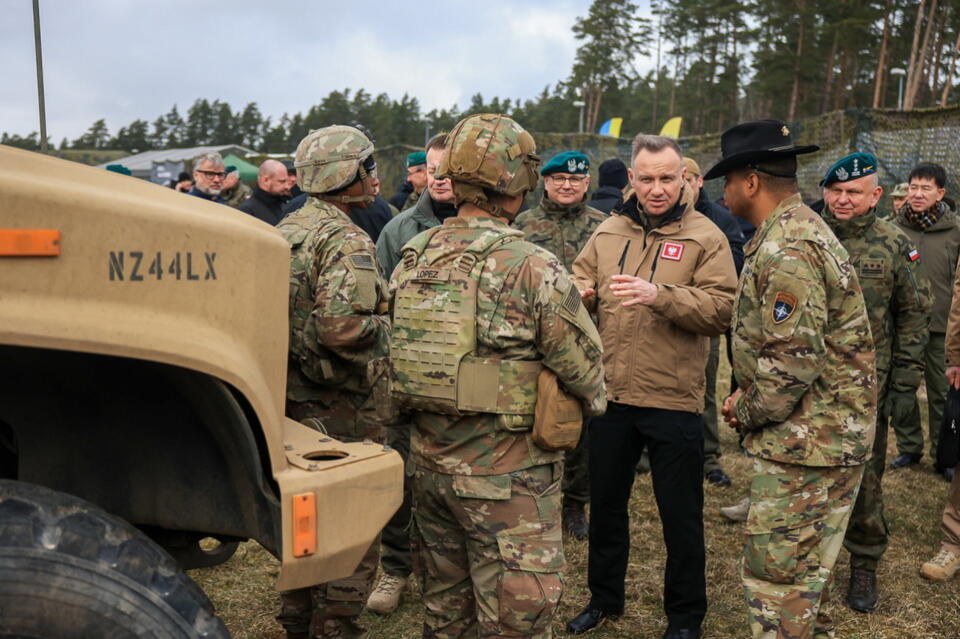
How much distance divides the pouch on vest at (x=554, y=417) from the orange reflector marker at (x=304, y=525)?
0.97 metres

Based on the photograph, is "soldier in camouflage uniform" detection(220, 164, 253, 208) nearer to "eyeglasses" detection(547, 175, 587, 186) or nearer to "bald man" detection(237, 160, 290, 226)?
"bald man" detection(237, 160, 290, 226)

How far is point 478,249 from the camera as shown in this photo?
9.27ft

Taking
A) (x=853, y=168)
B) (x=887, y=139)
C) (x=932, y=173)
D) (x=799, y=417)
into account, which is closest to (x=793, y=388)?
(x=799, y=417)

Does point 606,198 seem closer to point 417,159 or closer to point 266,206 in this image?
point 417,159

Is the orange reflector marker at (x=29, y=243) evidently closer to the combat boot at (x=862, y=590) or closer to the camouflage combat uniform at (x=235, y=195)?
the combat boot at (x=862, y=590)

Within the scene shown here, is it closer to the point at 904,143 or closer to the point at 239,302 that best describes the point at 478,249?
the point at 239,302

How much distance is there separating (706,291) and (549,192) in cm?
191

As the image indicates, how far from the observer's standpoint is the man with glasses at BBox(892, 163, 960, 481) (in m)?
6.55

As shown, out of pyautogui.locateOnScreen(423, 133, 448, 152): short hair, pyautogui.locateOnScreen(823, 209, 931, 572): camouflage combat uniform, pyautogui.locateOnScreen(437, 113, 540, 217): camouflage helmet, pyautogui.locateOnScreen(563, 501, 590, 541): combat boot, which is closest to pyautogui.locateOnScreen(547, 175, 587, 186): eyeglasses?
pyautogui.locateOnScreen(423, 133, 448, 152): short hair

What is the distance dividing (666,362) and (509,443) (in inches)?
54.2

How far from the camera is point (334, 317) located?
335 cm

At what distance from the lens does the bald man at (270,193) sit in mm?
7473

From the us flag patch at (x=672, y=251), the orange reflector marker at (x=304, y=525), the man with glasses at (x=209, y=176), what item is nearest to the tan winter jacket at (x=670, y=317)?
the us flag patch at (x=672, y=251)

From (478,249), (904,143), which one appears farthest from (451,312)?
(904,143)
